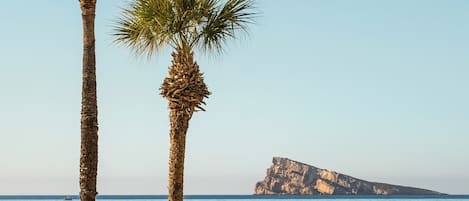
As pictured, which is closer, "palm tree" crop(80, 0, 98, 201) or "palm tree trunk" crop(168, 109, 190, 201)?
"palm tree" crop(80, 0, 98, 201)

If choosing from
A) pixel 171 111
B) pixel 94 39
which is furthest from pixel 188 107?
pixel 94 39

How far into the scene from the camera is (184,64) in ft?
83.0

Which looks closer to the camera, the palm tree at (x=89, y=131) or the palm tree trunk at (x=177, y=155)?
the palm tree at (x=89, y=131)

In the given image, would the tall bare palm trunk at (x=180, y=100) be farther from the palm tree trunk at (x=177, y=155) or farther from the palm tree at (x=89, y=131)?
the palm tree at (x=89, y=131)

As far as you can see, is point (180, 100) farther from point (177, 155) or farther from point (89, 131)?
point (89, 131)

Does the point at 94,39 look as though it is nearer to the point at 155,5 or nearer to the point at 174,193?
the point at 155,5

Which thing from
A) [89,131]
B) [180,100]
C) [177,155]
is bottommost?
[177,155]

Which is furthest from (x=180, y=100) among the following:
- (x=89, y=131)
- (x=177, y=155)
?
(x=89, y=131)

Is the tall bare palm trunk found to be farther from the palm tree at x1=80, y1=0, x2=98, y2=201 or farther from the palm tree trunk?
the palm tree at x1=80, y1=0, x2=98, y2=201

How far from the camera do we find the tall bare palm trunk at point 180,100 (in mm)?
24656

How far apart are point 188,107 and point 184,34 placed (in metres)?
2.17

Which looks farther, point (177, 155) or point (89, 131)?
point (177, 155)

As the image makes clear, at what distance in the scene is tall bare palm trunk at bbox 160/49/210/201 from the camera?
2466 cm

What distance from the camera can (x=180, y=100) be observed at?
2497 cm
